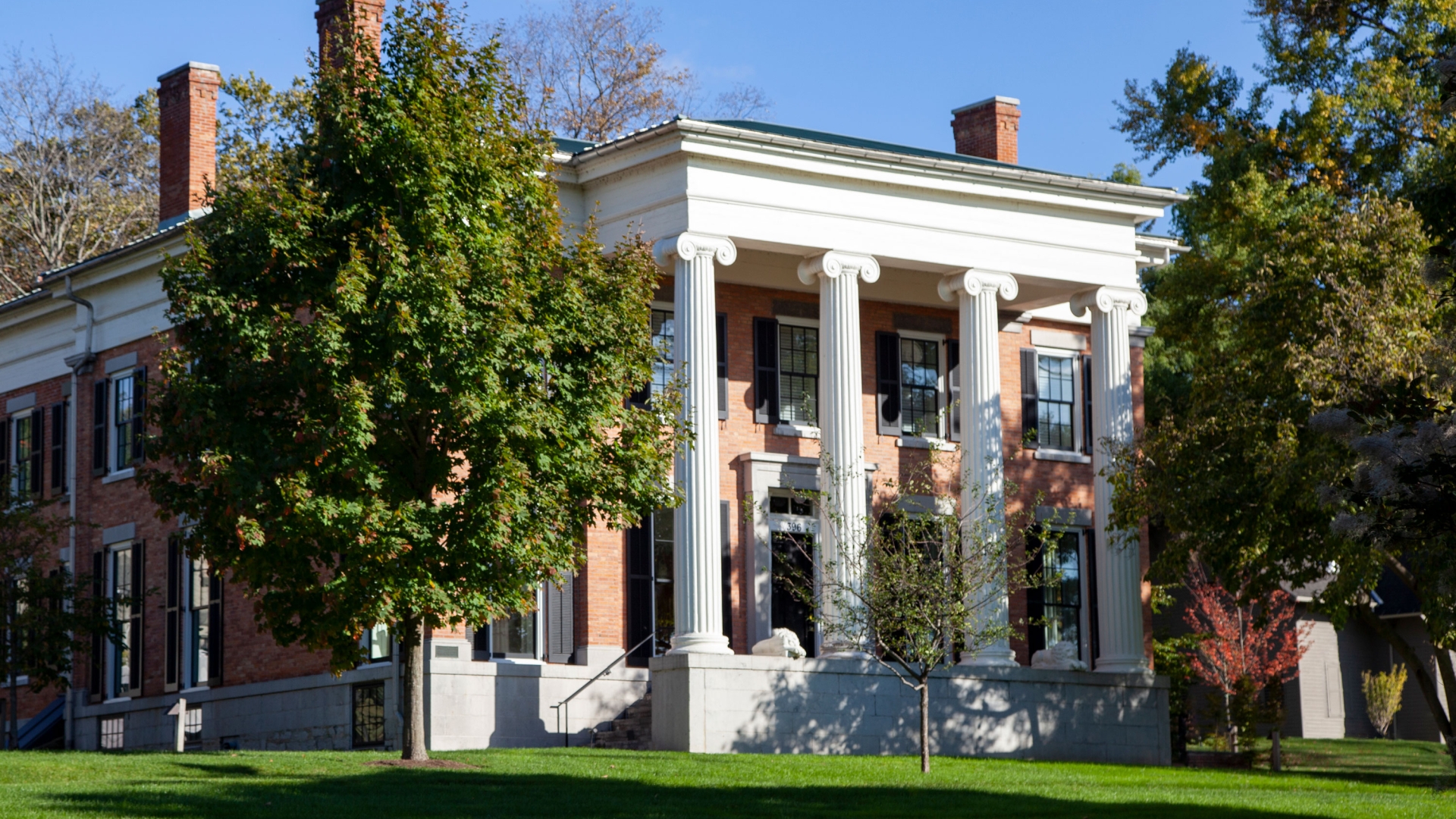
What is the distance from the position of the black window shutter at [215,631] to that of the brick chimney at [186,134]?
264 inches

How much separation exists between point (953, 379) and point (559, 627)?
9.13m

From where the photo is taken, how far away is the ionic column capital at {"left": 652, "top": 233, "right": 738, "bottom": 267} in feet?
94.0

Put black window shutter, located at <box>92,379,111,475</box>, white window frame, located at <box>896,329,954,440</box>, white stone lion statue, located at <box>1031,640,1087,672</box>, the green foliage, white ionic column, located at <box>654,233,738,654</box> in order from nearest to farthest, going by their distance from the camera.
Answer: the green foliage < white ionic column, located at <box>654,233,738,654</box> < white stone lion statue, located at <box>1031,640,1087,672</box> < white window frame, located at <box>896,329,954,440</box> < black window shutter, located at <box>92,379,111,475</box>

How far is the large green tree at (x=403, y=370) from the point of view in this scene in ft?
67.9

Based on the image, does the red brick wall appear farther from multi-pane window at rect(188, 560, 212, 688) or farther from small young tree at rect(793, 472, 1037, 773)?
multi-pane window at rect(188, 560, 212, 688)

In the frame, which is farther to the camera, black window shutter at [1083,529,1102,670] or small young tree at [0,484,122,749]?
black window shutter at [1083,529,1102,670]

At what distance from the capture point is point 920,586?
79.5 feet

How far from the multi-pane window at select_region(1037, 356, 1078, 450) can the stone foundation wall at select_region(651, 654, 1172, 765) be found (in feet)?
17.4

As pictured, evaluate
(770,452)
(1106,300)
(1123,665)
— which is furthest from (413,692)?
(1106,300)

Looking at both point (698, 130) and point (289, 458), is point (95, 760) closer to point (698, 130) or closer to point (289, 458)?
point (289, 458)

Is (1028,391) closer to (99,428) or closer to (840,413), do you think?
(840,413)

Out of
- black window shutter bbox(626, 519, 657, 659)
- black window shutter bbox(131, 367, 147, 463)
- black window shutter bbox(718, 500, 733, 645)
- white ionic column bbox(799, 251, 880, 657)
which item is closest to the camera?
white ionic column bbox(799, 251, 880, 657)

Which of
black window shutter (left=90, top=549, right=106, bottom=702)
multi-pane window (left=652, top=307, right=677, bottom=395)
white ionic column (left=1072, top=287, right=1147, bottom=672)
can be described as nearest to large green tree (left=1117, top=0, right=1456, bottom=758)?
white ionic column (left=1072, top=287, right=1147, bottom=672)

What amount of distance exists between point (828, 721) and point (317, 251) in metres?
11.4
